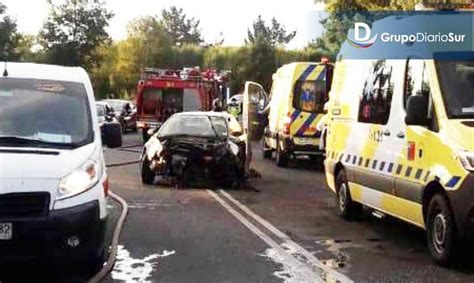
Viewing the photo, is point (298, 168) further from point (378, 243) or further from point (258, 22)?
point (258, 22)

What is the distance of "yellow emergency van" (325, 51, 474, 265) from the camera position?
23.7 ft

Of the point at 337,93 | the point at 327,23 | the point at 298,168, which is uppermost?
the point at 327,23

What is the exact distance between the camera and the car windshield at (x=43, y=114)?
6906 millimetres

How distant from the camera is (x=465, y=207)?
277 inches

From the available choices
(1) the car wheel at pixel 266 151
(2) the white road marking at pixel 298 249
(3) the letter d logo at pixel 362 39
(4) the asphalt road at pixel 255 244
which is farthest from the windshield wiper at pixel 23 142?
(1) the car wheel at pixel 266 151

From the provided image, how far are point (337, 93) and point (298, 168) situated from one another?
779 centimetres

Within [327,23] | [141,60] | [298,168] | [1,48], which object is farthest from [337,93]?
[141,60]

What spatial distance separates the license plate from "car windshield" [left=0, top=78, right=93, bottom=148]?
0.89m

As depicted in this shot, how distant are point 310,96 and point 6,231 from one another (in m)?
13.3

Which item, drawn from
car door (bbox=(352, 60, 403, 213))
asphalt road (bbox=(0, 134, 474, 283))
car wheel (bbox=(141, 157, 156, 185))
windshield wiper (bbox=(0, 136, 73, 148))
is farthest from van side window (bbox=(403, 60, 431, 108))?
car wheel (bbox=(141, 157, 156, 185))

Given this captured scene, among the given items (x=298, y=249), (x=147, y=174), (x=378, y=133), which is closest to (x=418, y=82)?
(x=378, y=133)

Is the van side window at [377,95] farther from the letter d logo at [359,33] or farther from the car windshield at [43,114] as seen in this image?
the car windshield at [43,114]

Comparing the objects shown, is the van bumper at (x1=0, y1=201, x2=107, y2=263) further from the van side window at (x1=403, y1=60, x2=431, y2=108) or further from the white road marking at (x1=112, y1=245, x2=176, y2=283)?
the van side window at (x1=403, y1=60, x2=431, y2=108)

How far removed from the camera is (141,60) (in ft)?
215
